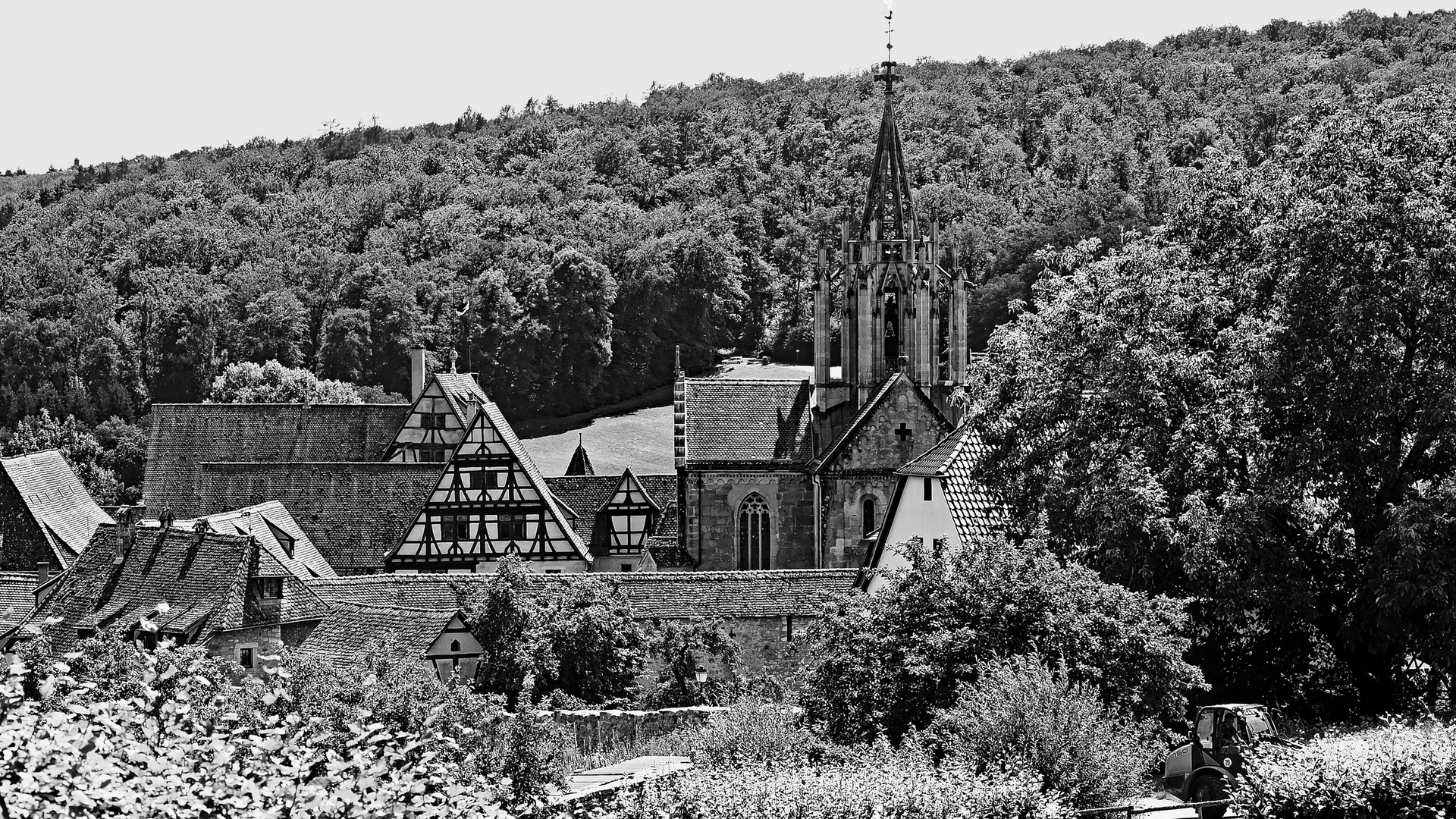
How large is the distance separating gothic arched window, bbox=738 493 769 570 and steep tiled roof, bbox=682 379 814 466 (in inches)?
47.8

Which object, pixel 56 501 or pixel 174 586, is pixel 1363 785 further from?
pixel 56 501

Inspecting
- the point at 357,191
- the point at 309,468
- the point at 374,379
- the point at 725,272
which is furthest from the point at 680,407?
the point at 357,191

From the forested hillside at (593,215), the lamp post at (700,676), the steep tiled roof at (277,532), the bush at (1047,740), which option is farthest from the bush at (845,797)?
the forested hillside at (593,215)

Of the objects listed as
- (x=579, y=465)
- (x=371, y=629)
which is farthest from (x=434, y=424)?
(x=371, y=629)

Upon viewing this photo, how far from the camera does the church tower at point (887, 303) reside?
62.5m

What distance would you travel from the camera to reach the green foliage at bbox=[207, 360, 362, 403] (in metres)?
104

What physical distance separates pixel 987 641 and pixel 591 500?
4127 centimetres

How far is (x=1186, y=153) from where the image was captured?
117 metres

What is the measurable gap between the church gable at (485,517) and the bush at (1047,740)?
115ft

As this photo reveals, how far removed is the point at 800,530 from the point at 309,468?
15.1m

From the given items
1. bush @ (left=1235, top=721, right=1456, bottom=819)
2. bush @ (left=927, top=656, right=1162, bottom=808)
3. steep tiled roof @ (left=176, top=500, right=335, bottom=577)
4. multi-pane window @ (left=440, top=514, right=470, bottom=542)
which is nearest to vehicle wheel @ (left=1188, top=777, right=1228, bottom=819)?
bush @ (left=927, top=656, right=1162, bottom=808)

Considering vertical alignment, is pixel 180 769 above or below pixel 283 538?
above

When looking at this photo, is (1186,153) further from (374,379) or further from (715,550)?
(715,550)

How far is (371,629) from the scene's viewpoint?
43812 mm
